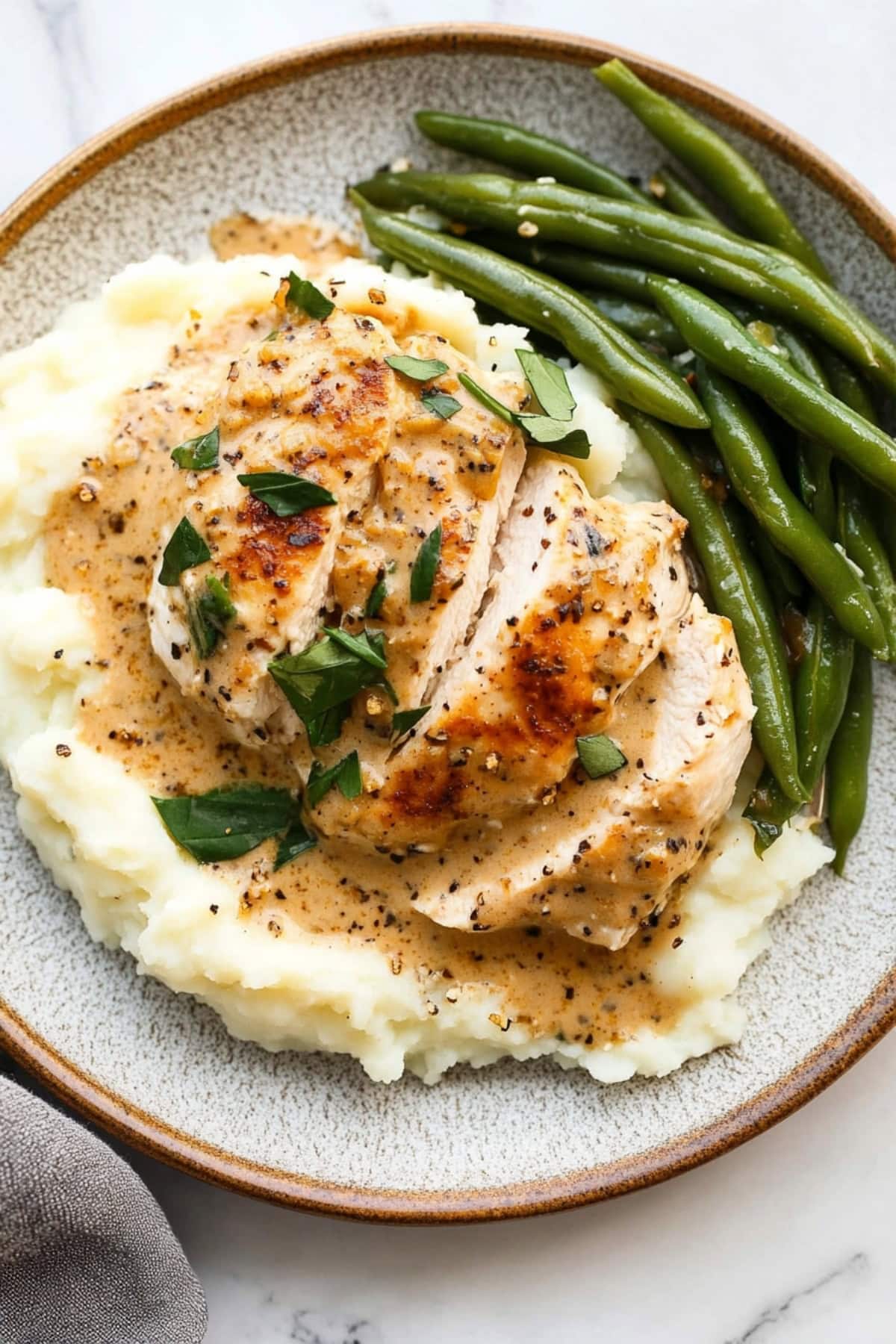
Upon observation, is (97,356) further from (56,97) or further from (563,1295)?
(563,1295)

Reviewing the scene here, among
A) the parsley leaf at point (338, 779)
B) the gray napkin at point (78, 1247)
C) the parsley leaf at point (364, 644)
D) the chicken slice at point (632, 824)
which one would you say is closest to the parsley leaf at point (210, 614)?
the parsley leaf at point (364, 644)

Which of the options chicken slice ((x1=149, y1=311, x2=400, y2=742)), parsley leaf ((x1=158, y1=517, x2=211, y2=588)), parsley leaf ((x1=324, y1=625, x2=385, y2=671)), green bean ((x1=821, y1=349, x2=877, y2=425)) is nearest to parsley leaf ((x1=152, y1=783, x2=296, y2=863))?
chicken slice ((x1=149, y1=311, x2=400, y2=742))

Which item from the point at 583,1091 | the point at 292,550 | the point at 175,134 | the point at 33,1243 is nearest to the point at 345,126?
the point at 175,134

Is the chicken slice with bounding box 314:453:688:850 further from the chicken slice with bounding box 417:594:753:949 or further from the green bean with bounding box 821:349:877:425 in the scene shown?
the green bean with bounding box 821:349:877:425

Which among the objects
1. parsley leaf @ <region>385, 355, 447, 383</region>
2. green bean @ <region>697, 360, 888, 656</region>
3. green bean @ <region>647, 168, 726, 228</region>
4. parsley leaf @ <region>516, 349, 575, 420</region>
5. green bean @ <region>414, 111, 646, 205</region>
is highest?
green bean @ <region>647, 168, 726, 228</region>

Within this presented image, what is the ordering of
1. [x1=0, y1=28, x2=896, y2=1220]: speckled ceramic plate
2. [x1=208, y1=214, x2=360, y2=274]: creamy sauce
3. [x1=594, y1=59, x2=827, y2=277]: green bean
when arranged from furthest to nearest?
1. [x1=208, y1=214, x2=360, y2=274]: creamy sauce
2. [x1=594, y1=59, x2=827, y2=277]: green bean
3. [x1=0, y1=28, x2=896, y2=1220]: speckled ceramic plate

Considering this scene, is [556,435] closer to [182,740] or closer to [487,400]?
[487,400]
